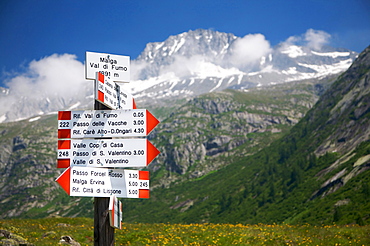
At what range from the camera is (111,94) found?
1177 cm

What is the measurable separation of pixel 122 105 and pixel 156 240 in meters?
15.4

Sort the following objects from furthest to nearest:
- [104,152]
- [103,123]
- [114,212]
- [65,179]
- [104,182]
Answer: [103,123], [104,152], [104,182], [65,179], [114,212]

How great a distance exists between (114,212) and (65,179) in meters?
1.85

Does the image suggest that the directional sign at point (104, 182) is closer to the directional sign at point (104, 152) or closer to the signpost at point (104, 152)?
the signpost at point (104, 152)

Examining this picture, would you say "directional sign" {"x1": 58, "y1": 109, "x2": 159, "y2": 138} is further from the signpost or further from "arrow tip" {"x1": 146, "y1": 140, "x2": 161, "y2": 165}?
"arrow tip" {"x1": 146, "y1": 140, "x2": 161, "y2": 165}

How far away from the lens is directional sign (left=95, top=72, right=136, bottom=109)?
11.1 meters

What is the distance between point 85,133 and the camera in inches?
456

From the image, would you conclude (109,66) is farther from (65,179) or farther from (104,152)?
(65,179)

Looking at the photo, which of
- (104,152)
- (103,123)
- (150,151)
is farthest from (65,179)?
(150,151)

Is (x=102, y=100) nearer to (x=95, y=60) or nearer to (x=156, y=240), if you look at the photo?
(x=95, y=60)

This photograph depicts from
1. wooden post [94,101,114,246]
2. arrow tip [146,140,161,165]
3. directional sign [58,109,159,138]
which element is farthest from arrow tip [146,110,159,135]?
wooden post [94,101,114,246]

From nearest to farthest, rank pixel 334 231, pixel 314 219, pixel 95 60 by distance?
pixel 95 60 < pixel 334 231 < pixel 314 219

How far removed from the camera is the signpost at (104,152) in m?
11.0

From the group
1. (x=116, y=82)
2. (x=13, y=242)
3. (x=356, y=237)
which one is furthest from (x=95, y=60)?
(x=356, y=237)
